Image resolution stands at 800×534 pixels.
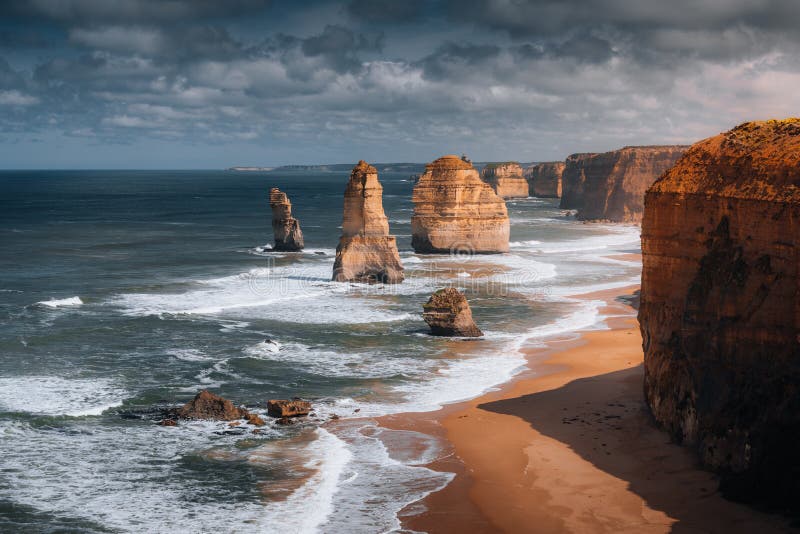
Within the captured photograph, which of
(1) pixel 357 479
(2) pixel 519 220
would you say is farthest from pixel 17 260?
(2) pixel 519 220

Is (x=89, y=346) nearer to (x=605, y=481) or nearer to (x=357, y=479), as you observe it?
(x=357, y=479)

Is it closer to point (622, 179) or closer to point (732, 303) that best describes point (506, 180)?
point (622, 179)

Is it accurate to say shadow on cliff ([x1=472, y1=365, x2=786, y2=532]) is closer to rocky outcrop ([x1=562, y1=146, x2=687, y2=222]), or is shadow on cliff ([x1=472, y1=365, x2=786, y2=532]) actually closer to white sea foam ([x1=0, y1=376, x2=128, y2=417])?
white sea foam ([x1=0, y1=376, x2=128, y2=417])

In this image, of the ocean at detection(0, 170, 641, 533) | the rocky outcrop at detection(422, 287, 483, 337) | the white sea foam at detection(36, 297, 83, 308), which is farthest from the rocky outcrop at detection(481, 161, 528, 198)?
the rocky outcrop at detection(422, 287, 483, 337)

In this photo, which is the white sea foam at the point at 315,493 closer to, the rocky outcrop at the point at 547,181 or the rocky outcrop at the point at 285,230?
the rocky outcrop at the point at 285,230

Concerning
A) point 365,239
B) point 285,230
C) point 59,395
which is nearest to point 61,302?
point 365,239

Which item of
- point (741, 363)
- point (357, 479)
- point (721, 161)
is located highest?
point (721, 161)

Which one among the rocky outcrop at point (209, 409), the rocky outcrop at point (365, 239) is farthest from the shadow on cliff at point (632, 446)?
the rocky outcrop at point (365, 239)
